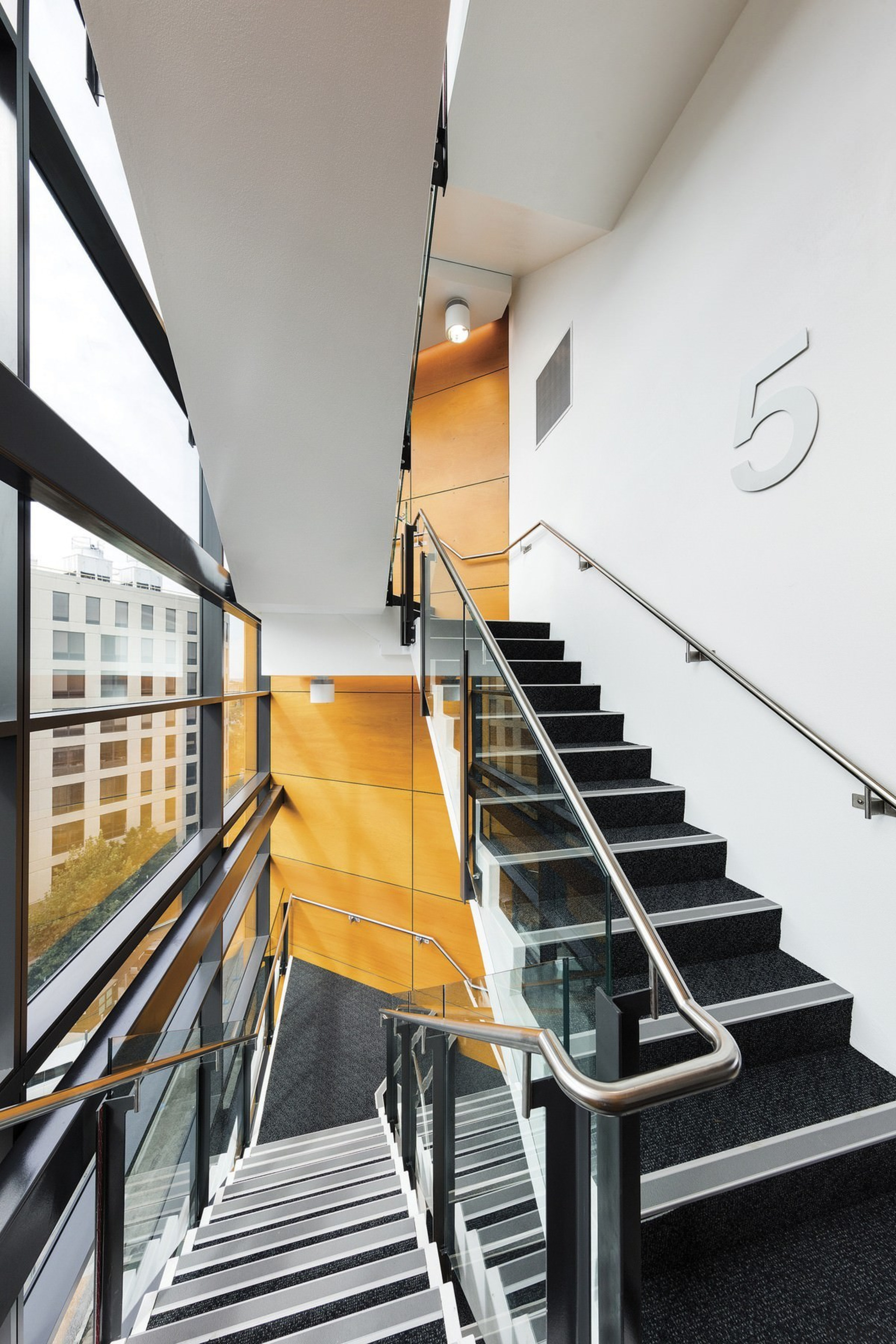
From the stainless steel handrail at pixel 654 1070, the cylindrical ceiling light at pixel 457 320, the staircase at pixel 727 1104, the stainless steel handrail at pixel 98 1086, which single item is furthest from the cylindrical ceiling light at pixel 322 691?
the stainless steel handrail at pixel 654 1070

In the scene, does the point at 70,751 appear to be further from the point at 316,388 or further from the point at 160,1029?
the point at 316,388

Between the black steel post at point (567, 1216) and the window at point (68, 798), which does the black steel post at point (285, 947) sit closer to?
the window at point (68, 798)

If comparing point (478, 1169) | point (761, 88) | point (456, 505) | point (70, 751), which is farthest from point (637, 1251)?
point (456, 505)

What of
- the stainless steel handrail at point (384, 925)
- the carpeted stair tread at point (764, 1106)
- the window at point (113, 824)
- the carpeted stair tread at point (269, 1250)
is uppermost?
the window at point (113, 824)

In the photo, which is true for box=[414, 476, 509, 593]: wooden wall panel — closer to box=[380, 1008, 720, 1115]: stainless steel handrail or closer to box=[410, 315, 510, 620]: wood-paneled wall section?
box=[410, 315, 510, 620]: wood-paneled wall section

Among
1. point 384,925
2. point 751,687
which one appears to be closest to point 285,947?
point 384,925

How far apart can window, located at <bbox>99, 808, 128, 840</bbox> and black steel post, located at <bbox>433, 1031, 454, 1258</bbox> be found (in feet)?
5.87

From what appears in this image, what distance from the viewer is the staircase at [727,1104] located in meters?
1.34

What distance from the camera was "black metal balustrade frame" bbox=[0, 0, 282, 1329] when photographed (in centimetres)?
158

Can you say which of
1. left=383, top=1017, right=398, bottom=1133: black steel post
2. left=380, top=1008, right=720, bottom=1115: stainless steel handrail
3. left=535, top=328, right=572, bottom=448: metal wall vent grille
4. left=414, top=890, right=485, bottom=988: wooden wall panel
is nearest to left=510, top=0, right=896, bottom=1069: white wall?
left=535, top=328, right=572, bottom=448: metal wall vent grille

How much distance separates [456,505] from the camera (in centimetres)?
633

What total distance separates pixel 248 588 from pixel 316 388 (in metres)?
1.99

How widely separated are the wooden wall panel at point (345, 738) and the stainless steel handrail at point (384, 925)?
136cm

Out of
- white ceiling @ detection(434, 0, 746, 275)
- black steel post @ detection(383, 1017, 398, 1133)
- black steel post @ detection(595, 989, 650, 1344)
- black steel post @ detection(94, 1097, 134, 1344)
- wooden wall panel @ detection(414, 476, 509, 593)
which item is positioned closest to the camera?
→ black steel post @ detection(595, 989, 650, 1344)
